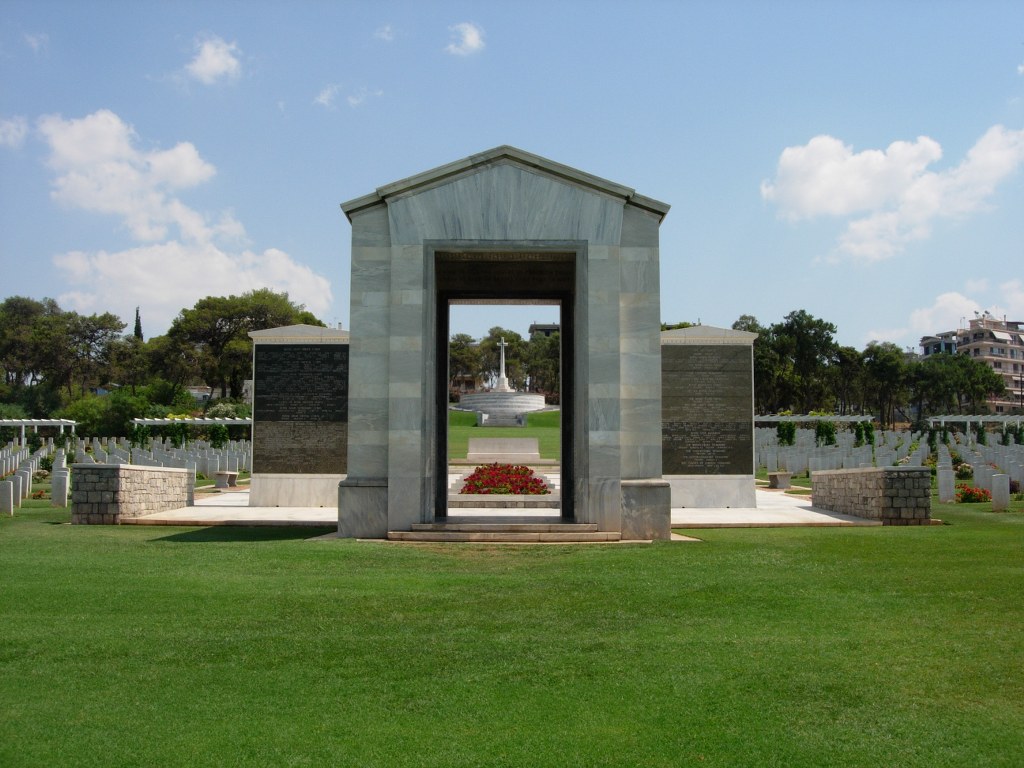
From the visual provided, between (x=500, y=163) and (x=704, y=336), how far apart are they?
7817 millimetres

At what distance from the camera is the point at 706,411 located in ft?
62.2

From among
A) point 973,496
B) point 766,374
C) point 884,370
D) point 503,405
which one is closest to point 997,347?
point 884,370

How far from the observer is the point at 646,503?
1263 cm

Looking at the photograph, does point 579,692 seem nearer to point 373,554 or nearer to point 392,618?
point 392,618

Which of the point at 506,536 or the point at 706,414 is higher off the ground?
the point at 706,414

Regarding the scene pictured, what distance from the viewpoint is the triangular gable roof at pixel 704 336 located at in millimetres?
19047

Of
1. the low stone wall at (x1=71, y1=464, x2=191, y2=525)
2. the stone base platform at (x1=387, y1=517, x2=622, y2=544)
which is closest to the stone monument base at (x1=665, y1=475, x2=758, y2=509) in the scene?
the stone base platform at (x1=387, y1=517, x2=622, y2=544)

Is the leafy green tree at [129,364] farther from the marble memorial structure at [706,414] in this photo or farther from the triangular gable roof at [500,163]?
the triangular gable roof at [500,163]

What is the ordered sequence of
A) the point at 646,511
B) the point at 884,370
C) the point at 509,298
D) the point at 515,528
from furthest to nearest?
the point at 884,370 → the point at 509,298 → the point at 646,511 → the point at 515,528

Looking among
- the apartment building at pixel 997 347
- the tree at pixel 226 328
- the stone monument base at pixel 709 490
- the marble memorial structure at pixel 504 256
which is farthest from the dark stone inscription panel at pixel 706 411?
the apartment building at pixel 997 347

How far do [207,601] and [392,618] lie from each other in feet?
5.96

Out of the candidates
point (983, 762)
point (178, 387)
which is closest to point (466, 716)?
point (983, 762)

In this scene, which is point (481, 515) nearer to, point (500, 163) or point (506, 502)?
point (506, 502)

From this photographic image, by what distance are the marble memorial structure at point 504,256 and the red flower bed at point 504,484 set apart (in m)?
6.22
